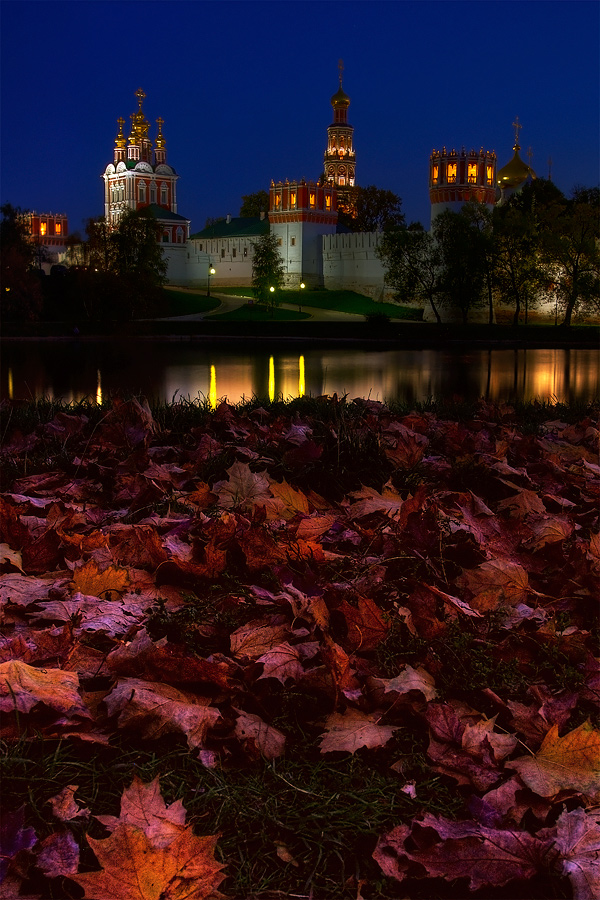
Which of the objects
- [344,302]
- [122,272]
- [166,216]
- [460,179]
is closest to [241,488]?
[122,272]

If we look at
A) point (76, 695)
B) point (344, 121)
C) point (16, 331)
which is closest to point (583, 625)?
point (76, 695)

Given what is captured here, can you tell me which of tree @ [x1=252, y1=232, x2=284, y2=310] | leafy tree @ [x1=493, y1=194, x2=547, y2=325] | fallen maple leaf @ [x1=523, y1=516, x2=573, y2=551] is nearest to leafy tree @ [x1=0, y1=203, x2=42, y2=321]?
tree @ [x1=252, y1=232, x2=284, y2=310]

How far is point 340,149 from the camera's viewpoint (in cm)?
9188

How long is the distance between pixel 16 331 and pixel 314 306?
85.2ft

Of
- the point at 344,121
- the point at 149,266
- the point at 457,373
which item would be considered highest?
the point at 344,121

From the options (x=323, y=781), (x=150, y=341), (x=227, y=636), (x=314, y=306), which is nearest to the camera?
(x=323, y=781)

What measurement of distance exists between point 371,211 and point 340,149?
507 inches

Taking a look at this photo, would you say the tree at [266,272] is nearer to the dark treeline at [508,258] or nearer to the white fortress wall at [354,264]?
the white fortress wall at [354,264]

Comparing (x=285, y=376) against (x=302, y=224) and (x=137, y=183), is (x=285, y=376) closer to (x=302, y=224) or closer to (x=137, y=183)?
(x=302, y=224)

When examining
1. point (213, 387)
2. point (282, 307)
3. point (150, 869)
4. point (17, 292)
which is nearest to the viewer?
point (150, 869)

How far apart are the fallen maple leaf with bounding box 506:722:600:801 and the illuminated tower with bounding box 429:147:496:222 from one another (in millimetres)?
64445

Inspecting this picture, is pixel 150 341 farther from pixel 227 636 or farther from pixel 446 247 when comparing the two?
pixel 227 636

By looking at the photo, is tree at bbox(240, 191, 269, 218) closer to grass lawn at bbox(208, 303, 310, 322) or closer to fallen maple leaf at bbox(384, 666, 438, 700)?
grass lawn at bbox(208, 303, 310, 322)

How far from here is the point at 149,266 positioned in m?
48.1
